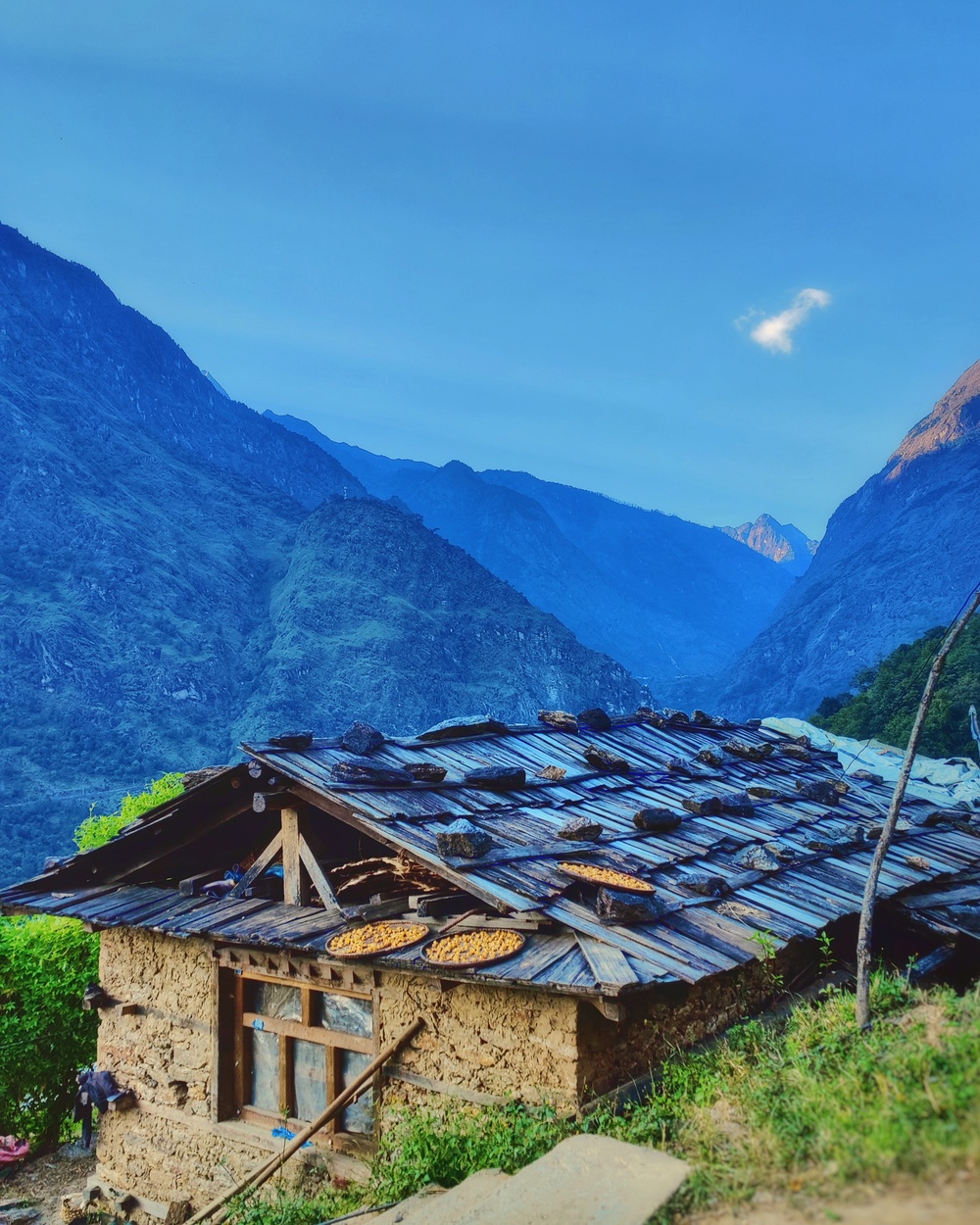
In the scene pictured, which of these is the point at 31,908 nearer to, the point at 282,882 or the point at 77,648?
the point at 282,882

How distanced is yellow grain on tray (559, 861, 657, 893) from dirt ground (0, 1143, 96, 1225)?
922cm

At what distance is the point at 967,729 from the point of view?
33250mm

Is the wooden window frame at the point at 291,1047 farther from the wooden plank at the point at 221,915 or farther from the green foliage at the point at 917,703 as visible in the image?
the green foliage at the point at 917,703

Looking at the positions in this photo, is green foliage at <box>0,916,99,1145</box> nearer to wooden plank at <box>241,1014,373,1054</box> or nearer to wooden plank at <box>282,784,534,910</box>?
wooden plank at <box>241,1014,373,1054</box>

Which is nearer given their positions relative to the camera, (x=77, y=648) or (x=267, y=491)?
(x=77, y=648)

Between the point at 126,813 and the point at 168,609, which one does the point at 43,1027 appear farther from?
the point at 168,609

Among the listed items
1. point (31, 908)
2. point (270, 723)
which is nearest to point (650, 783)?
point (31, 908)

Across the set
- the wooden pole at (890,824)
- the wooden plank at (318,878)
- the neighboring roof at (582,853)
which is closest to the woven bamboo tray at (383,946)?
the neighboring roof at (582,853)

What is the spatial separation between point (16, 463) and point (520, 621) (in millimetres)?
64620

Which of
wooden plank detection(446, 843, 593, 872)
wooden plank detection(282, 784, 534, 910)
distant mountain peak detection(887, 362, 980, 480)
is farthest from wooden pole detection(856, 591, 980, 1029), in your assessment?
distant mountain peak detection(887, 362, 980, 480)

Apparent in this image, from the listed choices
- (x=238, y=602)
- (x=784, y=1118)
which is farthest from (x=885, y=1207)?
(x=238, y=602)

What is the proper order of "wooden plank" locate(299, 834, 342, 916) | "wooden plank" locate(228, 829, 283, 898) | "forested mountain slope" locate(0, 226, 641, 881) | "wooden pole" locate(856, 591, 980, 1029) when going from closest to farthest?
"wooden pole" locate(856, 591, 980, 1029) < "wooden plank" locate(299, 834, 342, 916) < "wooden plank" locate(228, 829, 283, 898) < "forested mountain slope" locate(0, 226, 641, 881)

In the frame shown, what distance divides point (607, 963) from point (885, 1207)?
9.92 feet

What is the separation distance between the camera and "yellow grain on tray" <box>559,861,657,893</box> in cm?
749
